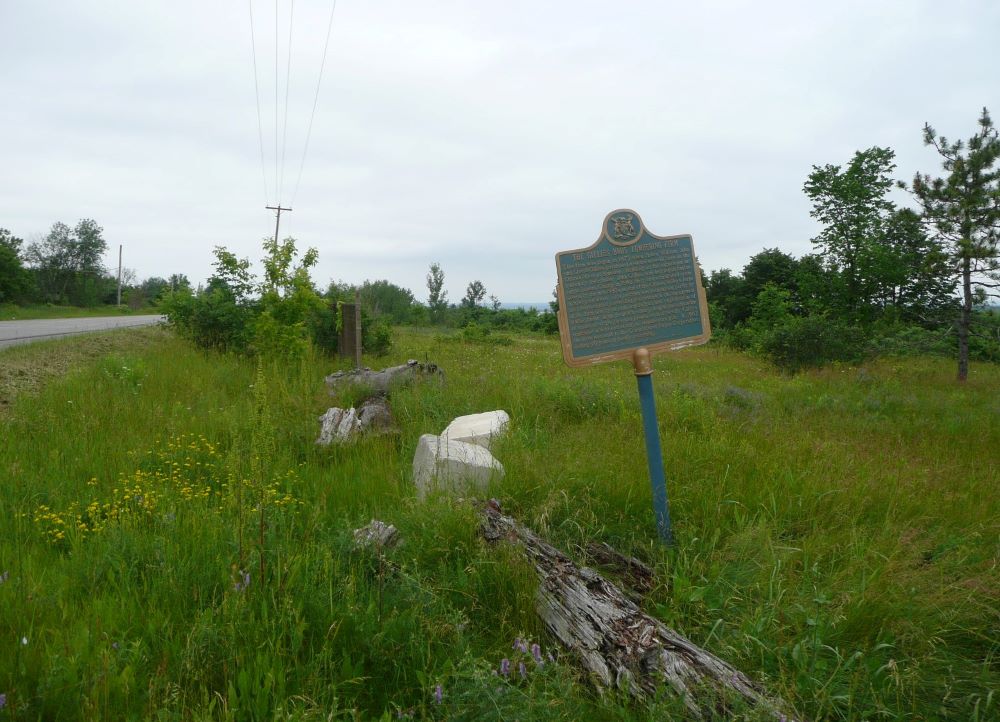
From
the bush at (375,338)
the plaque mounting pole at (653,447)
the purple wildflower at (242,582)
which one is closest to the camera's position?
the purple wildflower at (242,582)

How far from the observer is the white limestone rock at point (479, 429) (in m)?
5.30

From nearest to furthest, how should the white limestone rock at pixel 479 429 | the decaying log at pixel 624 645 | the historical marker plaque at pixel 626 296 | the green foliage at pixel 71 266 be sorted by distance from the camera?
the decaying log at pixel 624 645
the historical marker plaque at pixel 626 296
the white limestone rock at pixel 479 429
the green foliage at pixel 71 266

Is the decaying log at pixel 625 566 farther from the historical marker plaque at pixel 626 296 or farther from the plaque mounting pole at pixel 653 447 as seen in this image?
the historical marker plaque at pixel 626 296

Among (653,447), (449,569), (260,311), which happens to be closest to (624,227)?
(653,447)

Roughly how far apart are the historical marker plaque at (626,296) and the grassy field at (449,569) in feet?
3.11

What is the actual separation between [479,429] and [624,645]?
314 centimetres

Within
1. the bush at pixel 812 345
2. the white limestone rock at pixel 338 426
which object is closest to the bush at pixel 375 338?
the white limestone rock at pixel 338 426

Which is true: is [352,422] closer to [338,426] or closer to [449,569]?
[338,426]

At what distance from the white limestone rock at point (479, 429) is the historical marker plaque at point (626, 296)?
5.25 feet

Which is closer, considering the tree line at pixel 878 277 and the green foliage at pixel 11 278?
the tree line at pixel 878 277

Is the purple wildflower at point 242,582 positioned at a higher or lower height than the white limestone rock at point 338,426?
lower

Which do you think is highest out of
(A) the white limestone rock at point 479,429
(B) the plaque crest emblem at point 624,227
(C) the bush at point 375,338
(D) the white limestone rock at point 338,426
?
(B) the plaque crest emblem at point 624,227

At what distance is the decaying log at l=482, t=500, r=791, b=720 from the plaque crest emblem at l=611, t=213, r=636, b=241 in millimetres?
2148

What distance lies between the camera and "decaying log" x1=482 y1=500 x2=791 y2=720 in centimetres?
226
